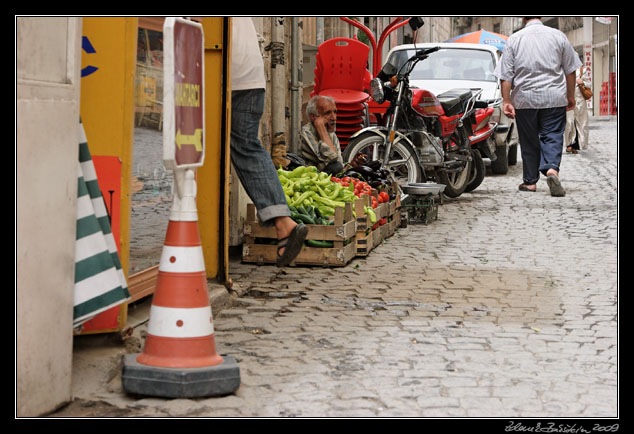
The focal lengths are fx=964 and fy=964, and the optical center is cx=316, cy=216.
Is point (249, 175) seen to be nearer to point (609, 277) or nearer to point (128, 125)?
point (128, 125)

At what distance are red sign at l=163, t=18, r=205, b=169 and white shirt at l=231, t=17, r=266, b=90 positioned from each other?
181 centimetres

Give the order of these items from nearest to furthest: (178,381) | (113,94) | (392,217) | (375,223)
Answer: (178,381) < (113,94) < (375,223) < (392,217)

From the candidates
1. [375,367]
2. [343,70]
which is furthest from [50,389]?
[343,70]

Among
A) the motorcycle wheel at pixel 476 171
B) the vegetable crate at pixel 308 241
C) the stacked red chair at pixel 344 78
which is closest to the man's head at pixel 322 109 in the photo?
the vegetable crate at pixel 308 241

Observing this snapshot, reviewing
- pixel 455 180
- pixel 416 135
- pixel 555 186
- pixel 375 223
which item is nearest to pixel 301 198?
pixel 375 223

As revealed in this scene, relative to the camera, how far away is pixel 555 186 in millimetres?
11656

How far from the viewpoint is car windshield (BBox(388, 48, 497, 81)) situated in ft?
51.1

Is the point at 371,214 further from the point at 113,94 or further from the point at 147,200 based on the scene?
the point at 113,94

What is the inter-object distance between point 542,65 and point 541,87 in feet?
0.86

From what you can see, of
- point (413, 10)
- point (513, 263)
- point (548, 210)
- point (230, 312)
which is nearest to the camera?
point (413, 10)

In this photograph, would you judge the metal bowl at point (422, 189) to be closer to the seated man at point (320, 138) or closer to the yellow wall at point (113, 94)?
the seated man at point (320, 138)

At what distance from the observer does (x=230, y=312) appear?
5516 millimetres

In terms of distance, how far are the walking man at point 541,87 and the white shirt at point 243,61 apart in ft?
20.5

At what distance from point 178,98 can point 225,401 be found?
1202mm
